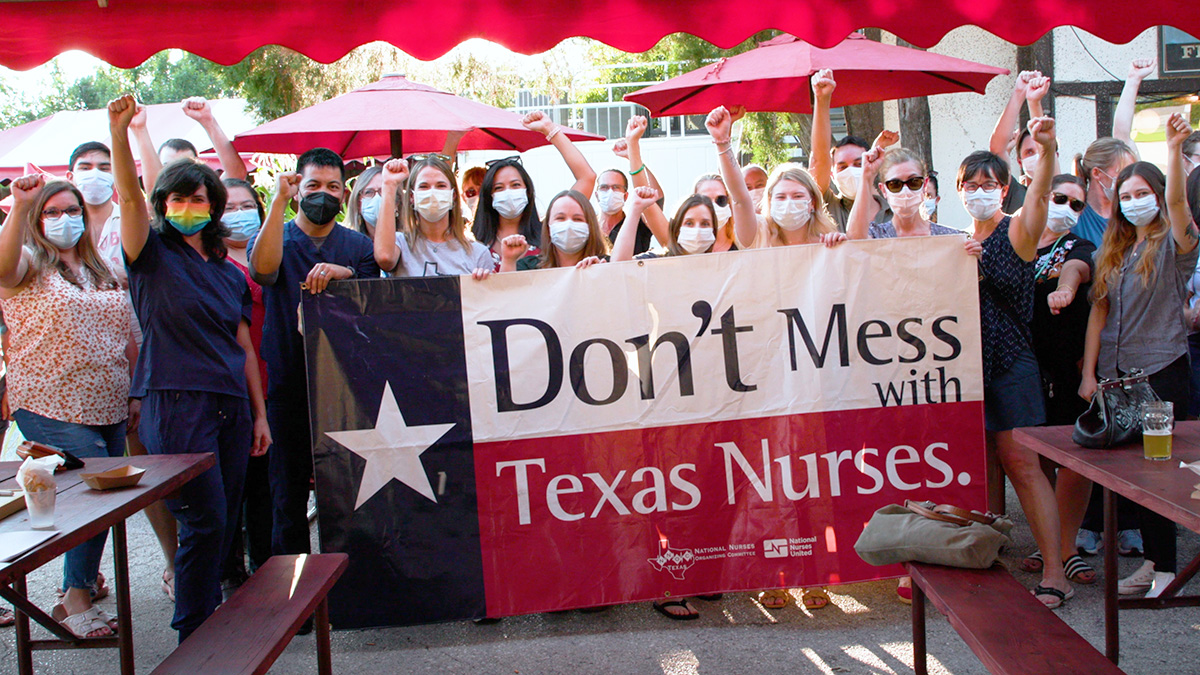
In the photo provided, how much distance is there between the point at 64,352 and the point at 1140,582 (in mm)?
4573

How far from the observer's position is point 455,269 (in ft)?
13.8

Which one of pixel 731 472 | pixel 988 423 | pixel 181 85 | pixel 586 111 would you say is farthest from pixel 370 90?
pixel 181 85

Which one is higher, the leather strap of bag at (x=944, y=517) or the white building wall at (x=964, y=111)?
the white building wall at (x=964, y=111)

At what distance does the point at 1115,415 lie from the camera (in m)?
3.05

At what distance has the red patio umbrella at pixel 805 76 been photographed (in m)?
5.59

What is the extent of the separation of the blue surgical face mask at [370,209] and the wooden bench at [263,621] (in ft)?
7.04

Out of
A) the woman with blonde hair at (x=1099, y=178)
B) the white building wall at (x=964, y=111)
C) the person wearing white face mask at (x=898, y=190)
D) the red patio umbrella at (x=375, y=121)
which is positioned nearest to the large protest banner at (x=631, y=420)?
the person wearing white face mask at (x=898, y=190)

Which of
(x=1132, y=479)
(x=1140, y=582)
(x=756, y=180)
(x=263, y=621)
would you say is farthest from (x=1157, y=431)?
(x=756, y=180)

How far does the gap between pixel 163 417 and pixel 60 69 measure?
59.8 m

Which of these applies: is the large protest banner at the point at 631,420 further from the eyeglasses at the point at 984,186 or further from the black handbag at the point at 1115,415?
the black handbag at the point at 1115,415

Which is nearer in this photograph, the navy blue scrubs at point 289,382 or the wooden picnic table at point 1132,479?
the wooden picnic table at point 1132,479

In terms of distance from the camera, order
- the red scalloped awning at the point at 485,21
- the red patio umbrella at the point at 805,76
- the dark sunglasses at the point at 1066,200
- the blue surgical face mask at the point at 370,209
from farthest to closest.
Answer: the red patio umbrella at the point at 805,76, the blue surgical face mask at the point at 370,209, the dark sunglasses at the point at 1066,200, the red scalloped awning at the point at 485,21

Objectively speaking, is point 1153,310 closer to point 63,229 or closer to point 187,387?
point 187,387

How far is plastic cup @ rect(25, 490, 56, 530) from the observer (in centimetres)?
260
